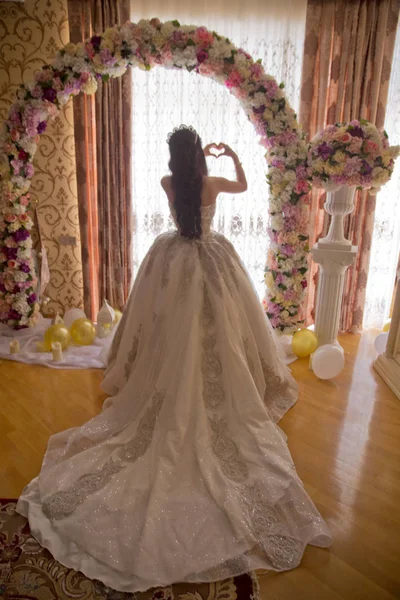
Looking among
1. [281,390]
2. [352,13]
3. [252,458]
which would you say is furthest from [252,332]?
[352,13]

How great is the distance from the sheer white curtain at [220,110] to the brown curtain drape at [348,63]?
185 mm

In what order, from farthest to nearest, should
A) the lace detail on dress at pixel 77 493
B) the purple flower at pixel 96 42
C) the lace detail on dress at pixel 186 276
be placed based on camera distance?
1. the purple flower at pixel 96 42
2. the lace detail on dress at pixel 186 276
3. the lace detail on dress at pixel 77 493

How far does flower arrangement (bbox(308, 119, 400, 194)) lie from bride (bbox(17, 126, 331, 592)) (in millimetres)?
852

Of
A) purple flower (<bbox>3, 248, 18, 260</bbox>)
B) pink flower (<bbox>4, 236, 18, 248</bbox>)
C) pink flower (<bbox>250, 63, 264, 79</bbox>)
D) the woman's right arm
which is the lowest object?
purple flower (<bbox>3, 248, 18, 260</bbox>)

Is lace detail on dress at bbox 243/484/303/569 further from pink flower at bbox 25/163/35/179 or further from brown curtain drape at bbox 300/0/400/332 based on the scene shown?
pink flower at bbox 25/163/35/179

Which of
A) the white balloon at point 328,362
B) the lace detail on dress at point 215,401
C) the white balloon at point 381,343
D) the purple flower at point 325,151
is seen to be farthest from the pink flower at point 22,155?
the white balloon at point 381,343

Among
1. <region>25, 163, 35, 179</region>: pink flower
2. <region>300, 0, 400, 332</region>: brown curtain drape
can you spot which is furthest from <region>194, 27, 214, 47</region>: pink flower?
<region>25, 163, 35, 179</region>: pink flower

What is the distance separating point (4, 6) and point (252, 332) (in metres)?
3.97

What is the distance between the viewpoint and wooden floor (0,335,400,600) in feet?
5.92

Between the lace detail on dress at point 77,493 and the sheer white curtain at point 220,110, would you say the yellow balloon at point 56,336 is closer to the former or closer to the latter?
the sheer white curtain at point 220,110

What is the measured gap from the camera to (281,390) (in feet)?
10.1

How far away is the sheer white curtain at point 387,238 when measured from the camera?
414cm

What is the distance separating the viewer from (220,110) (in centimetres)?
420

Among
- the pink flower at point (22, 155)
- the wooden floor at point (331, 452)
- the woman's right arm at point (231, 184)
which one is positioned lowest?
the wooden floor at point (331, 452)
